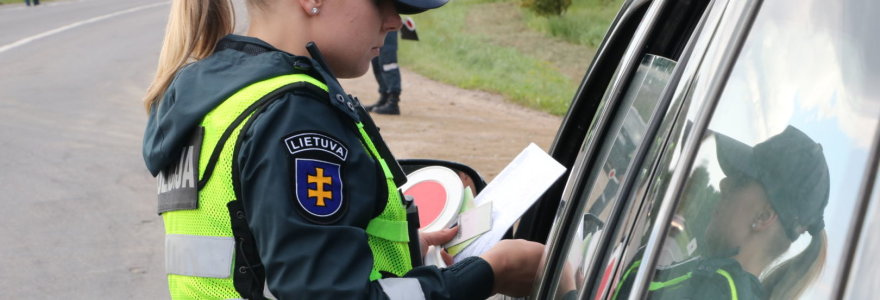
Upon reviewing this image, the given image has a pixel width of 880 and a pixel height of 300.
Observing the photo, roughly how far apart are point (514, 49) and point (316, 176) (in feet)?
52.6

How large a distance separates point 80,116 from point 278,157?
8.86 meters

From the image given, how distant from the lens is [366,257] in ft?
4.91

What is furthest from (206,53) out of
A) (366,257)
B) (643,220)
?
(643,220)

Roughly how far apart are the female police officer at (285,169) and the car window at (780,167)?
456 mm

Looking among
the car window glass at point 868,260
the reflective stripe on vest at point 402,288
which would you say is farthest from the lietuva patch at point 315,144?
the car window glass at point 868,260

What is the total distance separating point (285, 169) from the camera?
1.43 meters

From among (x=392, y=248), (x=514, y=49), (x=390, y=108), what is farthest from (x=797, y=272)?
(x=514, y=49)

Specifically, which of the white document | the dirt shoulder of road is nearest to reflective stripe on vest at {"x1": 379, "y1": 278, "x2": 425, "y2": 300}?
the white document

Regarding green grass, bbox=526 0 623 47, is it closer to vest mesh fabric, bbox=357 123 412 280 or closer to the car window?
vest mesh fabric, bbox=357 123 412 280

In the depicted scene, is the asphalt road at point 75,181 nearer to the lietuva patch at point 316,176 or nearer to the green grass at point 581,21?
the lietuva patch at point 316,176

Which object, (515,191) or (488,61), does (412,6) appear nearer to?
(515,191)

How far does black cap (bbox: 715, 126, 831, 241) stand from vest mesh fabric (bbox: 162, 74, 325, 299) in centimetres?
67

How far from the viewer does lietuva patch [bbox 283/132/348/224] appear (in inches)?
56.3

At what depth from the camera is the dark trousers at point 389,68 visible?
33.8 feet
